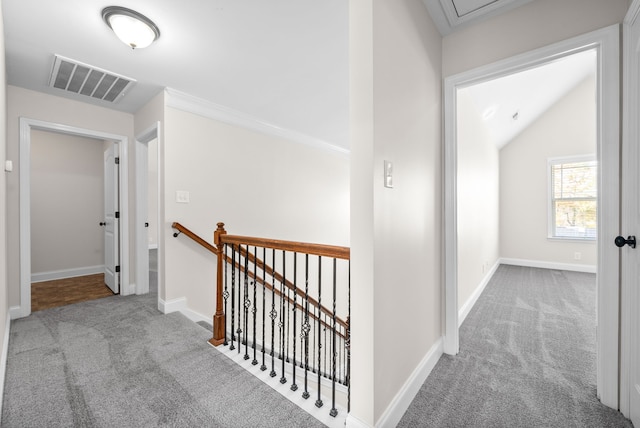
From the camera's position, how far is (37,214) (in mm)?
4070

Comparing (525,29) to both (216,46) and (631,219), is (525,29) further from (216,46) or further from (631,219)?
(216,46)

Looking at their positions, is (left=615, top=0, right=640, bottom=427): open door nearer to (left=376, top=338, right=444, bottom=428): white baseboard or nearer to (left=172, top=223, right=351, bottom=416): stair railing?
(left=376, top=338, right=444, bottom=428): white baseboard

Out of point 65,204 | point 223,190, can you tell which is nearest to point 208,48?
point 223,190

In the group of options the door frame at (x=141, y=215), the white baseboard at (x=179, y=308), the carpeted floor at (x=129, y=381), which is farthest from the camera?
the door frame at (x=141, y=215)

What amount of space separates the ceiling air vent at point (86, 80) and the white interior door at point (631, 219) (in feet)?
11.5

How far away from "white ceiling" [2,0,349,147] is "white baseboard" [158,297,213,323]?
2128 millimetres

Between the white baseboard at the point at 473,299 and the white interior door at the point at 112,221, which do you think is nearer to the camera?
the white baseboard at the point at 473,299

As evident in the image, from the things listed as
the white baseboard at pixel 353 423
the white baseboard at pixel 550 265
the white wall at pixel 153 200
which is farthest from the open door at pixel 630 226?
the white wall at pixel 153 200

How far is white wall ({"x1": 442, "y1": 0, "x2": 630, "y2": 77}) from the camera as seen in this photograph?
58.9 inches

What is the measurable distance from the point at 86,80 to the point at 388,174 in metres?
2.94

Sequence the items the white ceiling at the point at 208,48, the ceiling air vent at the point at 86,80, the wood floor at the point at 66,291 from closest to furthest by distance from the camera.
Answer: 1. the white ceiling at the point at 208,48
2. the ceiling air vent at the point at 86,80
3. the wood floor at the point at 66,291

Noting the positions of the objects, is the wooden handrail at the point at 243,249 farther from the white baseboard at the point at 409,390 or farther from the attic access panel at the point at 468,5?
the attic access panel at the point at 468,5

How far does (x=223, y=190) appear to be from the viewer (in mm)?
3223

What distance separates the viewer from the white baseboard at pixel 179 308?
2684 mm
